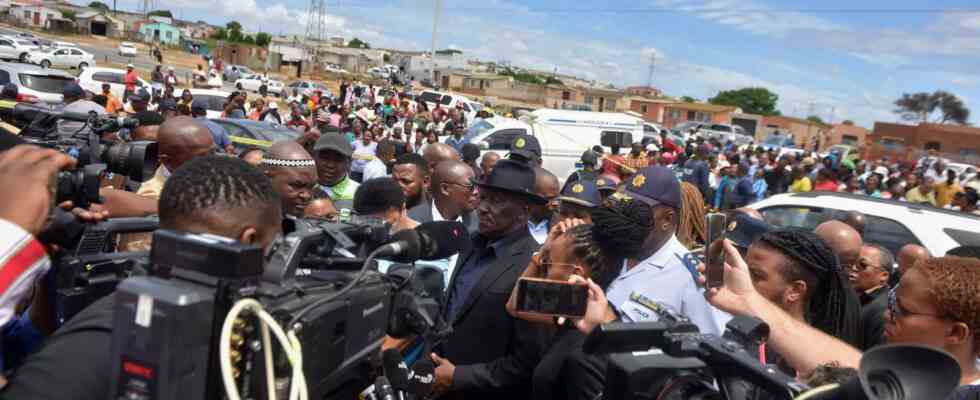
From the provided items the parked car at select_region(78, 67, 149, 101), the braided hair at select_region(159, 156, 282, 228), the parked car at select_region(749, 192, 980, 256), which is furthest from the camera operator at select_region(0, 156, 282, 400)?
the parked car at select_region(78, 67, 149, 101)

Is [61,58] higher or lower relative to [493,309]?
higher

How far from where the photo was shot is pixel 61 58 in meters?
37.5

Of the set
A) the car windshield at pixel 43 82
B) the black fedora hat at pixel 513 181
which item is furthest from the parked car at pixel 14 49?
the black fedora hat at pixel 513 181

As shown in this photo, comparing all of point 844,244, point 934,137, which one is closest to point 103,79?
point 844,244

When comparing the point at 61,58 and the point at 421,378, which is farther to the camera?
the point at 61,58

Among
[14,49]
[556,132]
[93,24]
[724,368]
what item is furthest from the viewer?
[93,24]

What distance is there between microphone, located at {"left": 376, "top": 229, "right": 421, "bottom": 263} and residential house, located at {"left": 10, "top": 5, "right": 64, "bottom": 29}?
8578 cm

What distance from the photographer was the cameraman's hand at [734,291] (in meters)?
2.38

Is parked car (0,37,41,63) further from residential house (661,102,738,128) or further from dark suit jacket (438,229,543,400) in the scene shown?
residential house (661,102,738,128)

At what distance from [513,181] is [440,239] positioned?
5.44 ft

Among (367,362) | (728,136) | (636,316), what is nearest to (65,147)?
(367,362)

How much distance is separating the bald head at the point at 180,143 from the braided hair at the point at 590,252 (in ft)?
7.40

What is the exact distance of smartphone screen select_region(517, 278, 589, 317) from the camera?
6.25ft

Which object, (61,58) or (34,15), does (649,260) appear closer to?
(61,58)
